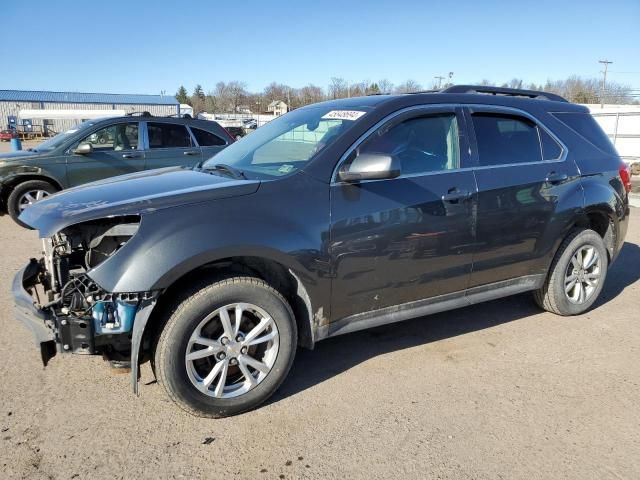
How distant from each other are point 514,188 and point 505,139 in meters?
0.42

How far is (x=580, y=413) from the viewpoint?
9.91 feet

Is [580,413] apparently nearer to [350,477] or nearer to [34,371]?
[350,477]

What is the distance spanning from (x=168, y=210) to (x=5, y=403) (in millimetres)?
1606

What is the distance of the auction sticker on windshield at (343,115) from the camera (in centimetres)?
342

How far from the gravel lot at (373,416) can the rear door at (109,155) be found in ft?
15.0

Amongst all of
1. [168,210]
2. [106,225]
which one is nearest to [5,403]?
[106,225]

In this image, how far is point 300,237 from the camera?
297 centimetres

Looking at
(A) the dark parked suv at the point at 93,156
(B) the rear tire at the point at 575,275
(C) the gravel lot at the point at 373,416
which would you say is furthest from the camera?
(A) the dark parked suv at the point at 93,156

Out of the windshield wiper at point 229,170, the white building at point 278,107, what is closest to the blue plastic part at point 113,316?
the windshield wiper at point 229,170

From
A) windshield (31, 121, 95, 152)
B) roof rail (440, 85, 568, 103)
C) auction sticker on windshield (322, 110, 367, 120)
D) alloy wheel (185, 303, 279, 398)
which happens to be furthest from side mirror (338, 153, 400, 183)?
windshield (31, 121, 95, 152)

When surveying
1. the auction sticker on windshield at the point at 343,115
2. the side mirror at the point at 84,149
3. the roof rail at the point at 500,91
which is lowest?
the side mirror at the point at 84,149

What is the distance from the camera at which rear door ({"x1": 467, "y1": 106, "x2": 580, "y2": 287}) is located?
12.2 feet

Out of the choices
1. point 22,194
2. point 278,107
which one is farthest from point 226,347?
point 278,107

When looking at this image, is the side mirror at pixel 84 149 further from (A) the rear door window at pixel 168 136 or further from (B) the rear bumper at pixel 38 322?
(B) the rear bumper at pixel 38 322
